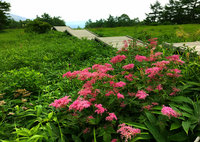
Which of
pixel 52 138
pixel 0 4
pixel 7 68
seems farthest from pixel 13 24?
pixel 52 138

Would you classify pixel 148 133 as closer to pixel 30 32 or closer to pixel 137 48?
pixel 137 48

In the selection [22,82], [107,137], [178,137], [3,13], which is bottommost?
[178,137]

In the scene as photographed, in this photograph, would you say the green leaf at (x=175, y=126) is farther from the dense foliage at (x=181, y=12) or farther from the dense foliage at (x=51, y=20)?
the dense foliage at (x=181, y=12)

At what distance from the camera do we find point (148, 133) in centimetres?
139

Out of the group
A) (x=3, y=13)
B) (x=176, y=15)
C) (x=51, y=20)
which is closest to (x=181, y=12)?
(x=176, y=15)

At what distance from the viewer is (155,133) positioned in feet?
4.57

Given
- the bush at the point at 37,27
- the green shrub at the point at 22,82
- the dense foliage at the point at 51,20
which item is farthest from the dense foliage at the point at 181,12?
the green shrub at the point at 22,82

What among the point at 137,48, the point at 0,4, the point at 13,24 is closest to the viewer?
the point at 137,48

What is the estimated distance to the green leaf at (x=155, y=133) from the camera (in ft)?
4.45

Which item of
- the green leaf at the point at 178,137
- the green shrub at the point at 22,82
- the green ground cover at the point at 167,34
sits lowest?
the green leaf at the point at 178,137

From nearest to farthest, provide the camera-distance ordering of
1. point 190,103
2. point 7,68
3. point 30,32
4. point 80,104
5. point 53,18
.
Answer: point 80,104 → point 190,103 → point 7,68 → point 30,32 → point 53,18

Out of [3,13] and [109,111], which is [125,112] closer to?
[109,111]

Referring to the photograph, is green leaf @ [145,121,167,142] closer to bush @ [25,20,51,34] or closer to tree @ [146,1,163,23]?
bush @ [25,20,51,34]

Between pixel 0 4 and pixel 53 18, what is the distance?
7255 millimetres
